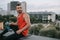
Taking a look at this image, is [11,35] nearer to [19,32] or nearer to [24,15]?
[19,32]

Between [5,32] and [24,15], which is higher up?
[24,15]

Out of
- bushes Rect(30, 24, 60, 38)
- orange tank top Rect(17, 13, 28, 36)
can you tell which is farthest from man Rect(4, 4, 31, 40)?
bushes Rect(30, 24, 60, 38)

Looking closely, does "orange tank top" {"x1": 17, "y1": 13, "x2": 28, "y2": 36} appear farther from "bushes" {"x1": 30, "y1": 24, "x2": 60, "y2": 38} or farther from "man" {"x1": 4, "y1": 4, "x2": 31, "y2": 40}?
"bushes" {"x1": 30, "y1": 24, "x2": 60, "y2": 38}

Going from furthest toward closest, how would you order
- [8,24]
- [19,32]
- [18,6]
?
[8,24]
[18,6]
[19,32]

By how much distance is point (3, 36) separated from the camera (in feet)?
6.75

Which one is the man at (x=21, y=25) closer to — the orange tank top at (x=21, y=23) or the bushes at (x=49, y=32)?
the orange tank top at (x=21, y=23)

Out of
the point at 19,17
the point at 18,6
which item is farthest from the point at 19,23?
the point at 18,6

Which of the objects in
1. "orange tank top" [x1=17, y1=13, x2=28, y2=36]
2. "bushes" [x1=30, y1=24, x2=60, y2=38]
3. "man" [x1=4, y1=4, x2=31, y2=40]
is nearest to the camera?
"man" [x1=4, y1=4, x2=31, y2=40]

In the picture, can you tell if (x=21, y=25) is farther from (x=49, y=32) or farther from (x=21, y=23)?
(x=49, y=32)

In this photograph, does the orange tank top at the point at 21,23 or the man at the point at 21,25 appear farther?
the orange tank top at the point at 21,23

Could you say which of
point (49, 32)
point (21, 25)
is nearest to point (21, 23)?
point (21, 25)

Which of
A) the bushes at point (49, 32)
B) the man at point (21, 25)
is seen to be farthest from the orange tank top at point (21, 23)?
the bushes at point (49, 32)

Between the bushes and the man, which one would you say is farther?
the bushes

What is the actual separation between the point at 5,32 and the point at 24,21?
0.82 ft
